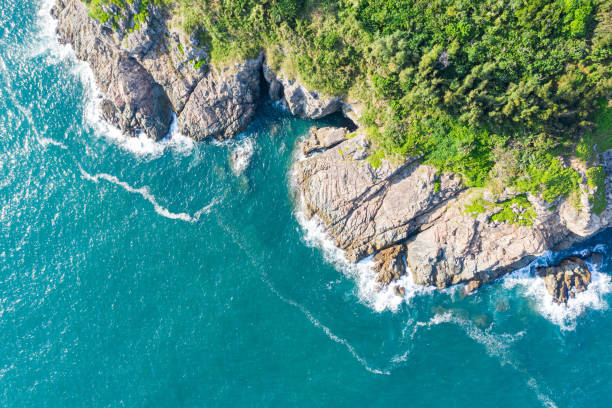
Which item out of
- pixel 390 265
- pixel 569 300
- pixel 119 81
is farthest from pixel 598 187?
pixel 119 81

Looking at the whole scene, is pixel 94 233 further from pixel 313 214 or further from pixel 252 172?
pixel 313 214

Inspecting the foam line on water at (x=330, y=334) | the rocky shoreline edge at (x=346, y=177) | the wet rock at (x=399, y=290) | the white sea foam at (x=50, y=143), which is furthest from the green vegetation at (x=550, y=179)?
the white sea foam at (x=50, y=143)

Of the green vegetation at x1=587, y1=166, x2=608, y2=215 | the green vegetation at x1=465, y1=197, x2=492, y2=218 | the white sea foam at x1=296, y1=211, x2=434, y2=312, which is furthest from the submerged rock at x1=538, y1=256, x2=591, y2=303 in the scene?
the white sea foam at x1=296, y1=211, x2=434, y2=312

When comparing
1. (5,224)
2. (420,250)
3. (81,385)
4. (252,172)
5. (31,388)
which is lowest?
(420,250)

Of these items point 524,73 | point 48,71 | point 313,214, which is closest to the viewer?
point 524,73

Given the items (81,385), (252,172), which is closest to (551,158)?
(252,172)

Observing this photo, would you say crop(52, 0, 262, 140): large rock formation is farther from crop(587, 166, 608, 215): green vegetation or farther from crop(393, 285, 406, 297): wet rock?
crop(587, 166, 608, 215): green vegetation

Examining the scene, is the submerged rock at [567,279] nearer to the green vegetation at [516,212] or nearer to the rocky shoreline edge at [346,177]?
the rocky shoreline edge at [346,177]
